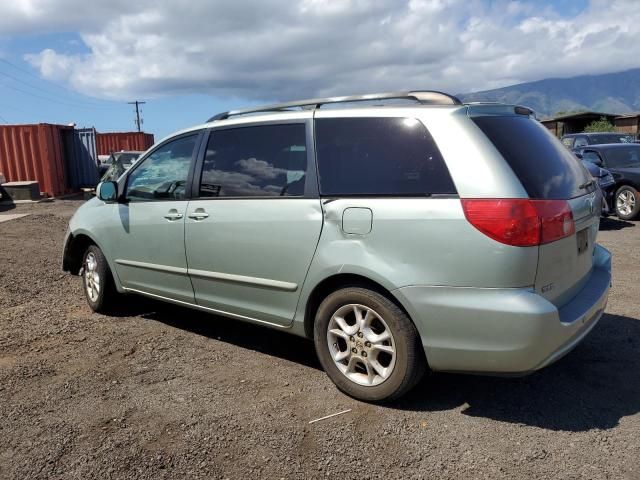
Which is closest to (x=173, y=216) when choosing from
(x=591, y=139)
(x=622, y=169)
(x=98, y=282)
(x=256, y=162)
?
(x=256, y=162)

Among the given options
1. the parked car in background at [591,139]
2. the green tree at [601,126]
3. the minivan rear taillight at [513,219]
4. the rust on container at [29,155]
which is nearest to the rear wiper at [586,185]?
the minivan rear taillight at [513,219]

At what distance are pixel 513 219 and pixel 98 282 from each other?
3.93m

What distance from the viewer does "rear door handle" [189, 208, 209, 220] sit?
4.03m

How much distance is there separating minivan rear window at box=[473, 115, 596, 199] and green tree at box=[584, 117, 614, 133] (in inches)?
1442

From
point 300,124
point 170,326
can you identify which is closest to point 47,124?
point 170,326

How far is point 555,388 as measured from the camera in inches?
138

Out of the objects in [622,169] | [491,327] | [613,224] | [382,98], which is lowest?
[613,224]

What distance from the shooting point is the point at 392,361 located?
3188mm

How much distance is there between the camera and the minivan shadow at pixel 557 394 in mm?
3162

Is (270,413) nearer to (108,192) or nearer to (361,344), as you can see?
(361,344)

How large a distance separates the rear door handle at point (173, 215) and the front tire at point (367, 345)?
4.74 feet

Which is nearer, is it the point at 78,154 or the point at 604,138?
the point at 604,138

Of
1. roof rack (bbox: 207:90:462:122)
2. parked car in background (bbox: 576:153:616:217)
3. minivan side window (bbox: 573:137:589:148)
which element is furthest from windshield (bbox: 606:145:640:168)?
roof rack (bbox: 207:90:462:122)

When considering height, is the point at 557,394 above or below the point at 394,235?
below
